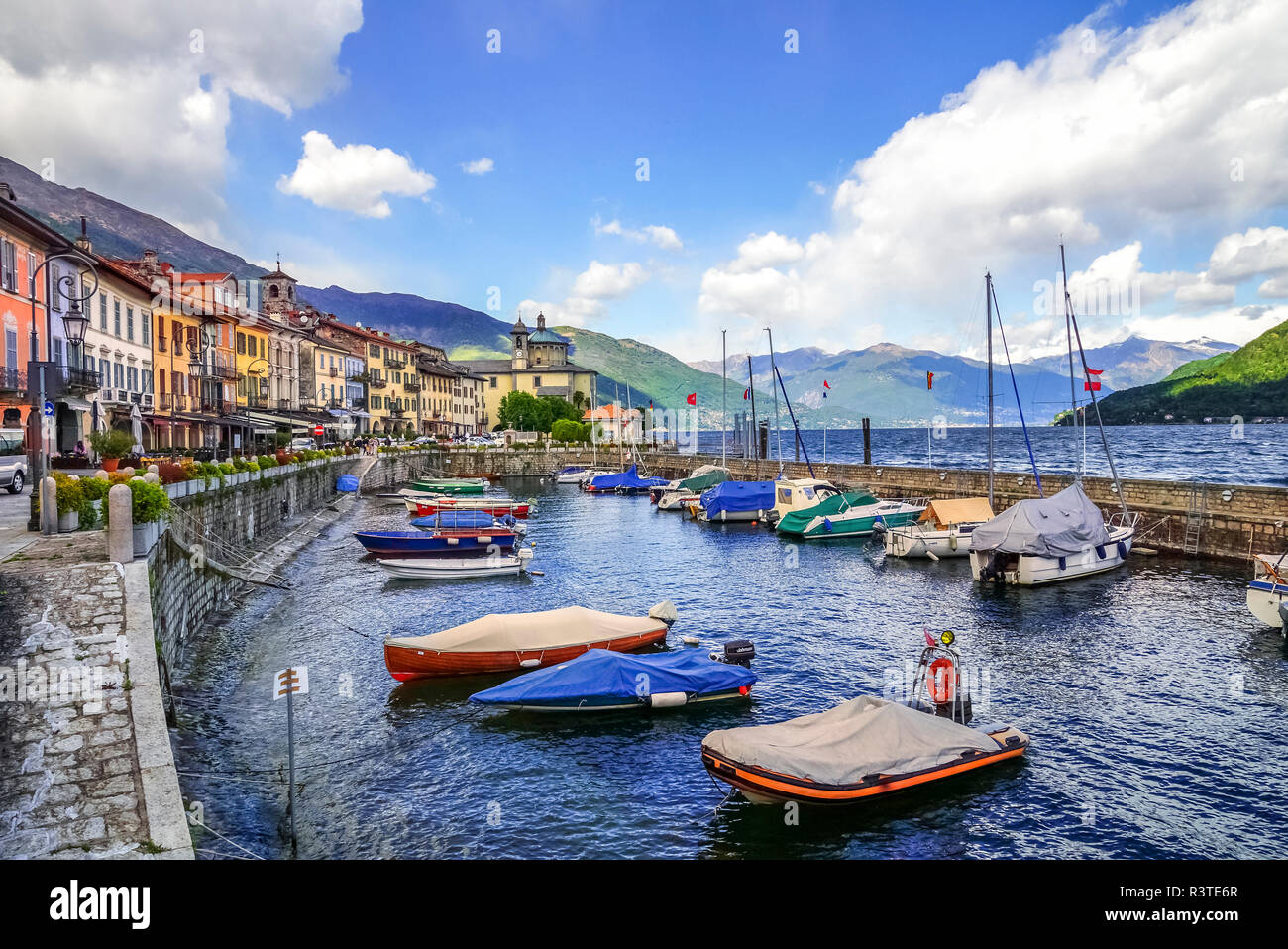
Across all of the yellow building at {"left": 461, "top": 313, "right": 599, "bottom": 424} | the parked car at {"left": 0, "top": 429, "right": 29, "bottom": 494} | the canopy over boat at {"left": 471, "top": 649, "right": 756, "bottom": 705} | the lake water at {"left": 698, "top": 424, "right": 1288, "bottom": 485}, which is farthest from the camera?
the yellow building at {"left": 461, "top": 313, "right": 599, "bottom": 424}

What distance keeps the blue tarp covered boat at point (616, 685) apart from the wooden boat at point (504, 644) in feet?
7.92

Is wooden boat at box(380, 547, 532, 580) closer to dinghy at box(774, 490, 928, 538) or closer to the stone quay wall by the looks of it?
dinghy at box(774, 490, 928, 538)

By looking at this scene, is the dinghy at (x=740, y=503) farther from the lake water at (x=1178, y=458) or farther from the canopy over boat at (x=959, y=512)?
the lake water at (x=1178, y=458)

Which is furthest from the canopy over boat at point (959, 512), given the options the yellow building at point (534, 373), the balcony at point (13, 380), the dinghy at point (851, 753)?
the yellow building at point (534, 373)

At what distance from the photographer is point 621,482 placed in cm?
8712

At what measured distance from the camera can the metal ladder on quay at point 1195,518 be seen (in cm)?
3859

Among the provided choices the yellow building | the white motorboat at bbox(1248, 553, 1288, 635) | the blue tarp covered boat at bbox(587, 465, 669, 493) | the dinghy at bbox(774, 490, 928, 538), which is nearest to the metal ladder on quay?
the white motorboat at bbox(1248, 553, 1288, 635)

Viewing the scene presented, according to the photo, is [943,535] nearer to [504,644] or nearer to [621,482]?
[504,644]

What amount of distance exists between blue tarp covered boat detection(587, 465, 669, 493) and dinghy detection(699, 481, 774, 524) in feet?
83.6

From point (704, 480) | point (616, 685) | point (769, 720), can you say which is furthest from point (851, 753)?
point (704, 480)

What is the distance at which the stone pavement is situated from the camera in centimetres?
935

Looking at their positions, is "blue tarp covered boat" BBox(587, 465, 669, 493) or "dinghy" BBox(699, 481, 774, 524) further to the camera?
"blue tarp covered boat" BBox(587, 465, 669, 493)

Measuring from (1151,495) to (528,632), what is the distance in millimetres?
36138
